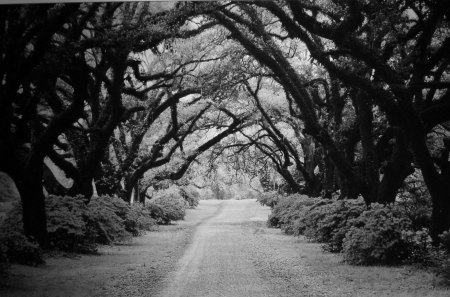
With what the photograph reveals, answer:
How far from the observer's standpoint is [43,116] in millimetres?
8648

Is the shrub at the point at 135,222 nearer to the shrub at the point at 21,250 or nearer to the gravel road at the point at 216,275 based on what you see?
the gravel road at the point at 216,275

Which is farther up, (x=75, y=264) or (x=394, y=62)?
(x=394, y=62)

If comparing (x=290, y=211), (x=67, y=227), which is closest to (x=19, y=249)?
(x=67, y=227)

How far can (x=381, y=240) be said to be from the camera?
6.58 metres

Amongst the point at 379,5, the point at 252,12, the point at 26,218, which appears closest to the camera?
the point at 379,5

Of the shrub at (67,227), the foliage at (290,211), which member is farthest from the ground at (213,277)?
the foliage at (290,211)

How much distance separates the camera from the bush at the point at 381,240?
21.2 feet

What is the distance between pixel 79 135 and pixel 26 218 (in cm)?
313

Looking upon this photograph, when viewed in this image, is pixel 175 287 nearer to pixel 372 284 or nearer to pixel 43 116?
pixel 372 284

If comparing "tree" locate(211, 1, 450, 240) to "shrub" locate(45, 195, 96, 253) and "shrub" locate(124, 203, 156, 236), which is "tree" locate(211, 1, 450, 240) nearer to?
"shrub" locate(45, 195, 96, 253)

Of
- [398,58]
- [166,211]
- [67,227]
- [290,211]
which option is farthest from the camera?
[166,211]

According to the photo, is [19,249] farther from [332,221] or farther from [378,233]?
[332,221]

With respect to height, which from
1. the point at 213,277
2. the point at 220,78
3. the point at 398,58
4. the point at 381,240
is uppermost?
the point at 220,78

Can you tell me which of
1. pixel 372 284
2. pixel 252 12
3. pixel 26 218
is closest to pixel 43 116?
pixel 26 218
